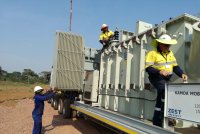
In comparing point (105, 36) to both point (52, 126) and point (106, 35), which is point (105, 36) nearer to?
point (106, 35)

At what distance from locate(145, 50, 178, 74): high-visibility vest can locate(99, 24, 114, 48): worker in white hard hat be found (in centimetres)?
427

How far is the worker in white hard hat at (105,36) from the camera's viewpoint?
932cm

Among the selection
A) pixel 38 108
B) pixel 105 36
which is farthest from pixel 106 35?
pixel 38 108

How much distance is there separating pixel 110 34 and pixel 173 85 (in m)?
5.87

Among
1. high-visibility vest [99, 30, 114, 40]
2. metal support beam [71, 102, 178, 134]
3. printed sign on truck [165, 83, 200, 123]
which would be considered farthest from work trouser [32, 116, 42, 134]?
printed sign on truck [165, 83, 200, 123]

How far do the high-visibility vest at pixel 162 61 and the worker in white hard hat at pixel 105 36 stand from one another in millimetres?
4267

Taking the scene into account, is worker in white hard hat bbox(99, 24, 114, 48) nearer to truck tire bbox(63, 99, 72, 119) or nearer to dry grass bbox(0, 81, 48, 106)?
truck tire bbox(63, 99, 72, 119)

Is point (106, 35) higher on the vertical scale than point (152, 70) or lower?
higher

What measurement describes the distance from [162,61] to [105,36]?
4889mm

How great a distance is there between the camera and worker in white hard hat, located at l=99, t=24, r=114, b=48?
9.32m

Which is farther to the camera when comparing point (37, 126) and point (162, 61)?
point (37, 126)

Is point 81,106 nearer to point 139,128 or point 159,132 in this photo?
point 139,128

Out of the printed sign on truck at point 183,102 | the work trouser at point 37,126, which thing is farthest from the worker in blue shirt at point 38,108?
the printed sign on truck at point 183,102

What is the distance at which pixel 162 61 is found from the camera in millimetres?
4961
